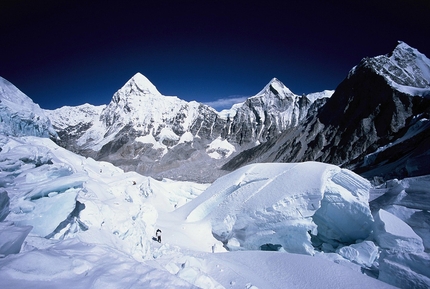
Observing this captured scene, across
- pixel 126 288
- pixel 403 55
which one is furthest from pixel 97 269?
pixel 403 55

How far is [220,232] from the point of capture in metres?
12.5

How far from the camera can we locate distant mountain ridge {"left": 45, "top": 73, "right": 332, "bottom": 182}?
106750mm

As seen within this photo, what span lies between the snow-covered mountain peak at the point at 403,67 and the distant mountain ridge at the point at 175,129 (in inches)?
2054

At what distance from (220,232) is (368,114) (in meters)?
53.1

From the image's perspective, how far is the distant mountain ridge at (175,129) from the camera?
106750 millimetres

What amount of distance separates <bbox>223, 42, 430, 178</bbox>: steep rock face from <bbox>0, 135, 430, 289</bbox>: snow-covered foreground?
23.9m

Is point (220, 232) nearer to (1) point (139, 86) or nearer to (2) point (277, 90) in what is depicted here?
(2) point (277, 90)

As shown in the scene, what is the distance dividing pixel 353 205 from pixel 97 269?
1149cm

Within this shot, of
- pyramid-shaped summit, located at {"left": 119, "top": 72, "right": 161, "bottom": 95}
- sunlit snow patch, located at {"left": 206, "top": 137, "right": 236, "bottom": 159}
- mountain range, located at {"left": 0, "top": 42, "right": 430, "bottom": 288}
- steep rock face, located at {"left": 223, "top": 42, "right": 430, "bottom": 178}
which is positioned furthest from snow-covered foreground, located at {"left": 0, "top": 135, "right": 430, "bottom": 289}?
pyramid-shaped summit, located at {"left": 119, "top": 72, "right": 161, "bottom": 95}

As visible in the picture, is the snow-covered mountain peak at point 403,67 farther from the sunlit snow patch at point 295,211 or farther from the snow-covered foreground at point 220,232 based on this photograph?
the snow-covered foreground at point 220,232

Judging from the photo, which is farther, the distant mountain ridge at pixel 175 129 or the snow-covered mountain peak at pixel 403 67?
the distant mountain ridge at pixel 175 129

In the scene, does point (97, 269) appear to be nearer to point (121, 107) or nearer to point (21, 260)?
point (21, 260)

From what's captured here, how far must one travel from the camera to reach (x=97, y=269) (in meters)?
4.07

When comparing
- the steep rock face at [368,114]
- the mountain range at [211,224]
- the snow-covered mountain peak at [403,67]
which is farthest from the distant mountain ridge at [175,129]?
the mountain range at [211,224]
